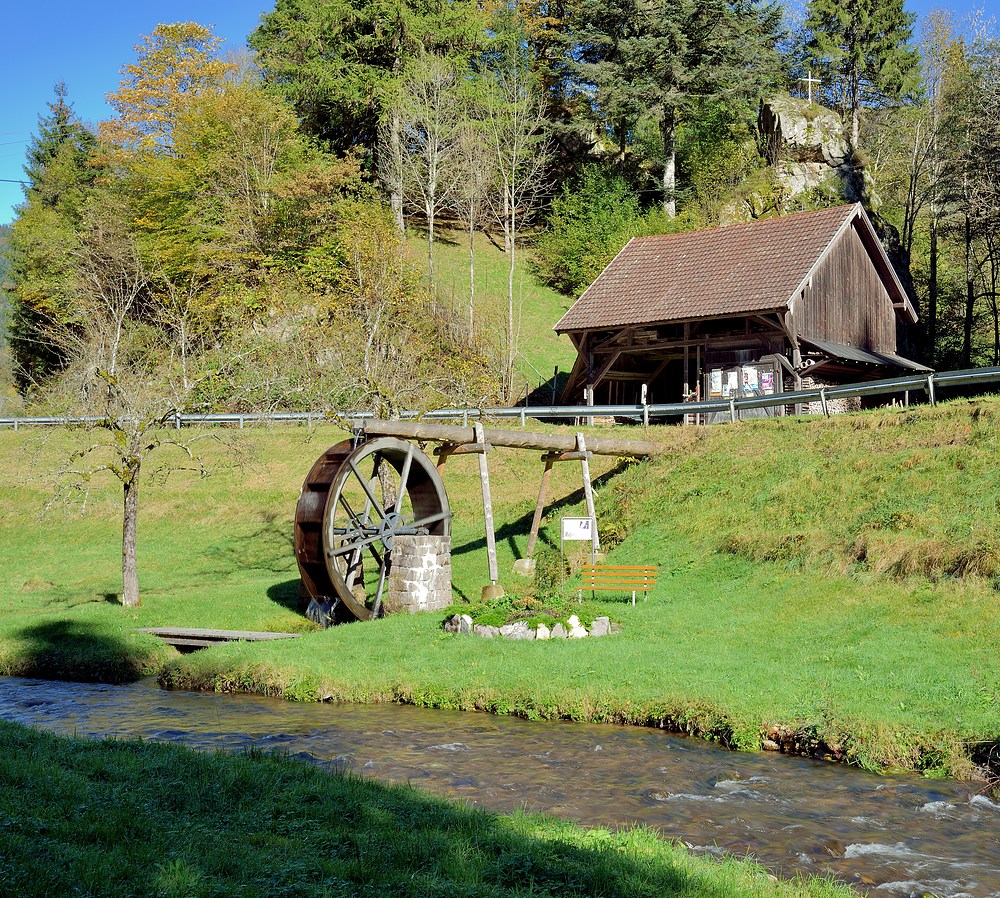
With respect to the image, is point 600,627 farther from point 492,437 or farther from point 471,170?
point 471,170

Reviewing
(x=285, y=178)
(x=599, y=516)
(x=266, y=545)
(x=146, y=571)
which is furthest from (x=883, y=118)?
(x=146, y=571)

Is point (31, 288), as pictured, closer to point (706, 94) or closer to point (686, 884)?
point (706, 94)

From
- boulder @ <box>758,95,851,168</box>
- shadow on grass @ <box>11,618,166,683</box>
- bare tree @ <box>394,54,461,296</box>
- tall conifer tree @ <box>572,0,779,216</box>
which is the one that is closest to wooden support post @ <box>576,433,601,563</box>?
shadow on grass @ <box>11,618,166,683</box>

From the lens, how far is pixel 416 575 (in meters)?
18.8

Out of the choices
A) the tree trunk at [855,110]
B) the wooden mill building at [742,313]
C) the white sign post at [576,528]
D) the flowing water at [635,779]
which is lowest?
the flowing water at [635,779]

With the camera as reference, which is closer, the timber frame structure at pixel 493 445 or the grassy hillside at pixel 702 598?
the grassy hillside at pixel 702 598

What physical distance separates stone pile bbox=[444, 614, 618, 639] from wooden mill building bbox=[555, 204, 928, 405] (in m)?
16.0

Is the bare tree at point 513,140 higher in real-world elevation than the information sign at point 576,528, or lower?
higher

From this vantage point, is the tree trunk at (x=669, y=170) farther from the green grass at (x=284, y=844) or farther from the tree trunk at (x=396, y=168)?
the green grass at (x=284, y=844)

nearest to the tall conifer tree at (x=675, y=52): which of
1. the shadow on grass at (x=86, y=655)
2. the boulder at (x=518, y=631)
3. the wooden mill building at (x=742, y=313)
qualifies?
the wooden mill building at (x=742, y=313)

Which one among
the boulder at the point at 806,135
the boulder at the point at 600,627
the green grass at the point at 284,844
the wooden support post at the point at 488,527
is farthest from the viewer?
the boulder at the point at 806,135

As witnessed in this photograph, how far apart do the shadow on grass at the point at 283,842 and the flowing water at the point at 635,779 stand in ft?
4.33

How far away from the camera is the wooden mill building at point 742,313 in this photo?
29.9m

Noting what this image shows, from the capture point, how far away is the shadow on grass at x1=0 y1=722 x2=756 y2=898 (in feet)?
18.5
